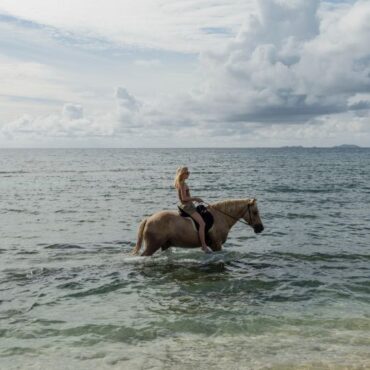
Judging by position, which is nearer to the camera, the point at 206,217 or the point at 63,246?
the point at 206,217

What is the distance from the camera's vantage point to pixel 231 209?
14.6m

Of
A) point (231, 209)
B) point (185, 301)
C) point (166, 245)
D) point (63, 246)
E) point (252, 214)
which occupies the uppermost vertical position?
point (231, 209)

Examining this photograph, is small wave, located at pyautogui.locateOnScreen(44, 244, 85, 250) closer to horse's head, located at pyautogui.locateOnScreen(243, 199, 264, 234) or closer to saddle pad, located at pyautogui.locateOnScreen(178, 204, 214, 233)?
saddle pad, located at pyautogui.locateOnScreen(178, 204, 214, 233)

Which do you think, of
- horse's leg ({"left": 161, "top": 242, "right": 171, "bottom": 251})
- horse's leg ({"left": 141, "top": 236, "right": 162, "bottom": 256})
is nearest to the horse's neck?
horse's leg ({"left": 161, "top": 242, "right": 171, "bottom": 251})

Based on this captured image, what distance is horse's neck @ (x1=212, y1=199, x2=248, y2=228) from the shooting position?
14539 millimetres

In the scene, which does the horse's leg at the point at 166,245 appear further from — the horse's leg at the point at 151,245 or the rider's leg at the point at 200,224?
the rider's leg at the point at 200,224

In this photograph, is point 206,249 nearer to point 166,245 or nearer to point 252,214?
point 166,245

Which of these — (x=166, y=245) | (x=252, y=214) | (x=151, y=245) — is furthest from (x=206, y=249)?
(x=252, y=214)

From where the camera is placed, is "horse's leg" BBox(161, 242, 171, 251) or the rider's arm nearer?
the rider's arm

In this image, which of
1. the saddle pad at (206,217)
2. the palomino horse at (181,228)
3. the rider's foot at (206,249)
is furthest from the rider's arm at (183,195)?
the rider's foot at (206,249)

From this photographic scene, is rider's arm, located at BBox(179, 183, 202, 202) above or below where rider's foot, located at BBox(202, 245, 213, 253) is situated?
above

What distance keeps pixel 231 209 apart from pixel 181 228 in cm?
207

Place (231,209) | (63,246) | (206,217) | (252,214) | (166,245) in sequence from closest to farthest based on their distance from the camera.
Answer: (166,245) → (206,217) → (231,209) → (252,214) → (63,246)

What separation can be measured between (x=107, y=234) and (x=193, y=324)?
436 inches
